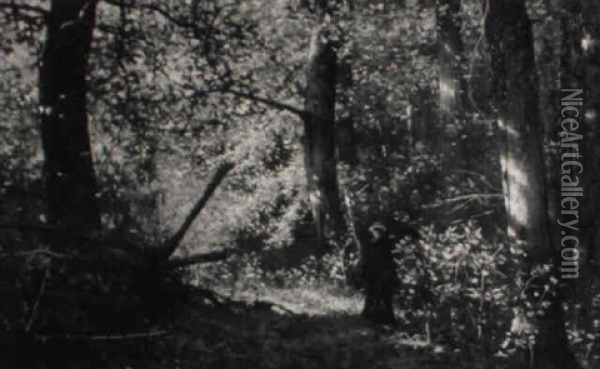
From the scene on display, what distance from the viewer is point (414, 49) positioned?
858 inches

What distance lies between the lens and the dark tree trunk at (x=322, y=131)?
675 inches

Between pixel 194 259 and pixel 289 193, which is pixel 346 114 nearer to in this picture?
pixel 289 193

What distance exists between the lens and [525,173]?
902 cm

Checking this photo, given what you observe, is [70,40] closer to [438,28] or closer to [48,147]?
[48,147]

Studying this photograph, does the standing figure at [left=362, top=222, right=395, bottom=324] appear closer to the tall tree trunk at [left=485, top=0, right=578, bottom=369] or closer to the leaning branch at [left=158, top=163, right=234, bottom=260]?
the tall tree trunk at [left=485, top=0, right=578, bottom=369]

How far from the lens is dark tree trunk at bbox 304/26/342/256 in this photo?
56.3 ft

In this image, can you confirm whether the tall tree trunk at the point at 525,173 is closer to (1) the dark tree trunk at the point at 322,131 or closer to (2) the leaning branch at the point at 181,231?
(2) the leaning branch at the point at 181,231

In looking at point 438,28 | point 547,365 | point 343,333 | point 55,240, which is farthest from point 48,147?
point 438,28

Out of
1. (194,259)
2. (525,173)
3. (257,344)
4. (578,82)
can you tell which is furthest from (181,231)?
(578,82)

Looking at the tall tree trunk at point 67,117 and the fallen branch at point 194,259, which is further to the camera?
the tall tree trunk at point 67,117

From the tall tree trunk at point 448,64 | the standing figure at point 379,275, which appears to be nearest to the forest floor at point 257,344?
the standing figure at point 379,275

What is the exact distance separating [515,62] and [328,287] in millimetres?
8045

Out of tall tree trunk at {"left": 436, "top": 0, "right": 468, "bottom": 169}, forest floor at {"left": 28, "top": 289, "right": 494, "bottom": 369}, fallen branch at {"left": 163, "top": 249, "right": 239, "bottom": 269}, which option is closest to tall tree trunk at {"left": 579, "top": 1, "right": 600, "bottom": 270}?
forest floor at {"left": 28, "top": 289, "right": 494, "bottom": 369}

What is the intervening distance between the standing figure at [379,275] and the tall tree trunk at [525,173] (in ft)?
8.08
